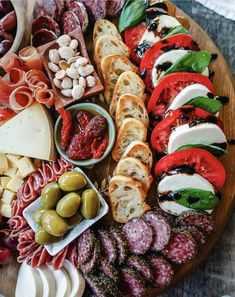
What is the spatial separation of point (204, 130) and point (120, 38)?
76 cm

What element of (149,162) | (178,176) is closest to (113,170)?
(149,162)

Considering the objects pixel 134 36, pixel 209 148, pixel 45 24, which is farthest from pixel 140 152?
pixel 45 24

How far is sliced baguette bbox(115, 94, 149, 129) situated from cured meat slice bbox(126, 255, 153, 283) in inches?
26.3

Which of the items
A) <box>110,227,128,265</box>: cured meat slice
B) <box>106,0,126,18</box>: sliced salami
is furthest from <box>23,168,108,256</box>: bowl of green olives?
<box>106,0,126,18</box>: sliced salami

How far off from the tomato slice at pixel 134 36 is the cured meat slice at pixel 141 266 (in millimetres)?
1058

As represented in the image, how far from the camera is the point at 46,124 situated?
2467mm

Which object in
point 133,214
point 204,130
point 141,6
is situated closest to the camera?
point 204,130

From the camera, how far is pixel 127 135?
2395 mm

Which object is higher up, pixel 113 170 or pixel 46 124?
pixel 46 124

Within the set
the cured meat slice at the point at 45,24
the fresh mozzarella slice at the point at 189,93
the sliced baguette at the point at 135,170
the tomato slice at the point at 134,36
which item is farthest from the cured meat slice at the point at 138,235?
the cured meat slice at the point at 45,24

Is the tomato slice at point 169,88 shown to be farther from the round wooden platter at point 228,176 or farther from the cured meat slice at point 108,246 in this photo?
the cured meat slice at point 108,246

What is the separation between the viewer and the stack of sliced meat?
217 cm

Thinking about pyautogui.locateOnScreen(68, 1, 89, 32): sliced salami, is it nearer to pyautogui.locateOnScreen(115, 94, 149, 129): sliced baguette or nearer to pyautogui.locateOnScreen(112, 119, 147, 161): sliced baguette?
pyautogui.locateOnScreen(115, 94, 149, 129): sliced baguette

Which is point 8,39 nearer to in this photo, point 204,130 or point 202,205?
point 204,130
